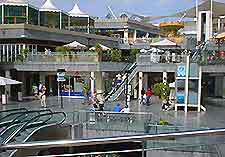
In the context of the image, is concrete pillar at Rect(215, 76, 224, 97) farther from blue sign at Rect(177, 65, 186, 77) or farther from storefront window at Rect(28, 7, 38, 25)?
storefront window at Rect(28, 7, 38, 25)

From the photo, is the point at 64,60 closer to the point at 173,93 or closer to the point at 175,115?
the point at 173,93

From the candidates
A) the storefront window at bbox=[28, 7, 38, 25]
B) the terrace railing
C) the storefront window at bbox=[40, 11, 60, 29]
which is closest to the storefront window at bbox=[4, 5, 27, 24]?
the storefront window at bbox=[28, 7, 38, 25]

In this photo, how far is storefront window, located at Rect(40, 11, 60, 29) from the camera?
47125 millimetres

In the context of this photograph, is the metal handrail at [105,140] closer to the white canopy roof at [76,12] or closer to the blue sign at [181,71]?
the blue sign at [181,71]

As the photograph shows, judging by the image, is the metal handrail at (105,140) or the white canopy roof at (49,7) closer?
the metal handrail at (105,140)

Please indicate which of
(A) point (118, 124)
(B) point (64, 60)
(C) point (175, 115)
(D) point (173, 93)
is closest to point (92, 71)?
(B) point (64, 60)

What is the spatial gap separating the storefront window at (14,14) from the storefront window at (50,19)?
163 inches


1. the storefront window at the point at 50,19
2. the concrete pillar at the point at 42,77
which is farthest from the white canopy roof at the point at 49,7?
the concrete pillar at the point at 42,77

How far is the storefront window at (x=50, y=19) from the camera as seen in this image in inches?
1855

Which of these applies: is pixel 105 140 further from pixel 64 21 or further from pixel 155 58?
pixel 64 21

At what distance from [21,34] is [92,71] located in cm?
835

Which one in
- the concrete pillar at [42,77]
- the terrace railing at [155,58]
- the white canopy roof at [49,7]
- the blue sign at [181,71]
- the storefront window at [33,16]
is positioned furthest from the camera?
the white canopy roof at [49,7]

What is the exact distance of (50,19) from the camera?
48781 mm

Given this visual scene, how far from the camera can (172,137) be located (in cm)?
271
